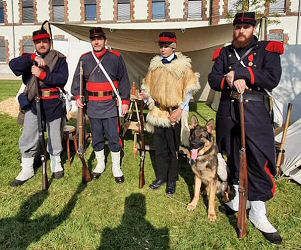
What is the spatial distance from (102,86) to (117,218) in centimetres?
175

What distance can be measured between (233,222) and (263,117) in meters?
1.27

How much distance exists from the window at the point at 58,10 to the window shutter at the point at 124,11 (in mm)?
4815

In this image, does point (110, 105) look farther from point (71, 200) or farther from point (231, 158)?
point (231, 158)

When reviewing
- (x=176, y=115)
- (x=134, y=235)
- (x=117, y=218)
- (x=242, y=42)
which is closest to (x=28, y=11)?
(x=176, y=115)

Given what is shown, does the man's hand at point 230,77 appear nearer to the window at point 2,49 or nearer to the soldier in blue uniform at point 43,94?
the soldier in blue uniform at point 43,94

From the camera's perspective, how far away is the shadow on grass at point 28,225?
2934 millimetres

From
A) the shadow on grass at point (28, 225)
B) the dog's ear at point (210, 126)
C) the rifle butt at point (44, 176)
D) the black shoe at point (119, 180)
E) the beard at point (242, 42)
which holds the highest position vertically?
the beard at point (242, 42)

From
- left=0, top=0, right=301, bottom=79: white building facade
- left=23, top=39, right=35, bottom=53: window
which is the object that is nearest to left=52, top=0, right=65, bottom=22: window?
left=0, top=0, right=301, bottom=79: white building facade

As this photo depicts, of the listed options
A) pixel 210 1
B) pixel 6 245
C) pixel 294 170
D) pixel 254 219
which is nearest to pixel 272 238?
pixel 254 219

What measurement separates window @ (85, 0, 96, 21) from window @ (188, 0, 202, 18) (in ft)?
24.9

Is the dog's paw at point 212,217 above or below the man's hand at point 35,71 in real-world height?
below

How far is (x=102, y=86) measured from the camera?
405 cm

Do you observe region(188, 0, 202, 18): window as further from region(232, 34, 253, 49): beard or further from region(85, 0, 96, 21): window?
region(232, 34, 253, 49): beard

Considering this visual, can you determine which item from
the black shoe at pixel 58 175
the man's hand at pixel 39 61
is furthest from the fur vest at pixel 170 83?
the black shoe at pixel 58 175
